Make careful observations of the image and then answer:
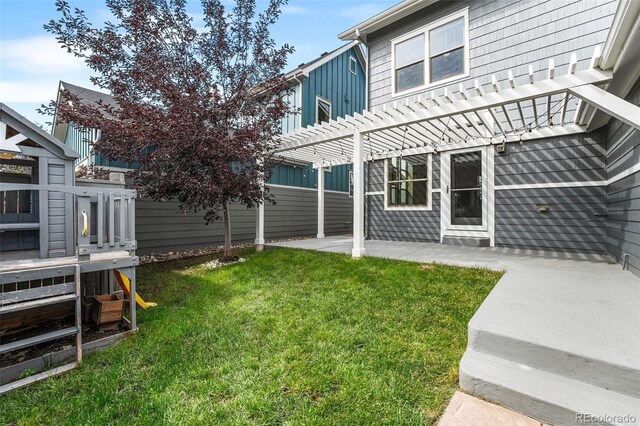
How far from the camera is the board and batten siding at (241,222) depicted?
609cm

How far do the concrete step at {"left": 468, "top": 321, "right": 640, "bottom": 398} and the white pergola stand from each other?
231cm

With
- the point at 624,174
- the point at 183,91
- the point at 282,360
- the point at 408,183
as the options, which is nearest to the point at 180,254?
the point at 183,91

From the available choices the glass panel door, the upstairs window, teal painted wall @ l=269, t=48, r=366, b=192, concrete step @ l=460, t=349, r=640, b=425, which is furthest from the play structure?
the upstairs window

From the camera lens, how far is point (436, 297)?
3209 millimetres

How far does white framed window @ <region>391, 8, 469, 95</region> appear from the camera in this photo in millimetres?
6168

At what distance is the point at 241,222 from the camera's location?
Result: 25.6 ft

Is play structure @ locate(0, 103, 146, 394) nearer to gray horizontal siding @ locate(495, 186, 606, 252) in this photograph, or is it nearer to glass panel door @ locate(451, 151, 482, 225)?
glass panel door @ locate(451, 151, 482, 225)

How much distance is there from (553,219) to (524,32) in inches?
145

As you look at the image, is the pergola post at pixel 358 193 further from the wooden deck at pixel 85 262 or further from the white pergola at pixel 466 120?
the wooden deck at pixel 85 262

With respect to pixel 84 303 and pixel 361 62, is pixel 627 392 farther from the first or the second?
pixel 361 62

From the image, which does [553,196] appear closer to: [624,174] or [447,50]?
[624,174]

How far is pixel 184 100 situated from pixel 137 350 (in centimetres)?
366

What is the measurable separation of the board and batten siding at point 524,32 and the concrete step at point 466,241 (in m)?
2.73

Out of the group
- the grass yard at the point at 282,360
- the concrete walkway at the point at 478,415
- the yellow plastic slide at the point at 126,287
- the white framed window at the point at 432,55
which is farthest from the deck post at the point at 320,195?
the concrete walkway at the point at 478,415
